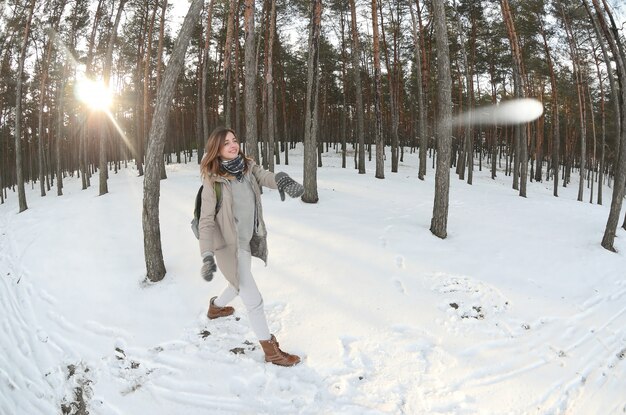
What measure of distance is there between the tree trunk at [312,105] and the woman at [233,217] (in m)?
6.25

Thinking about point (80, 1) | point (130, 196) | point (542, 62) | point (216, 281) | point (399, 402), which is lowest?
point (399, 402)

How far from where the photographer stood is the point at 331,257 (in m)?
5.99

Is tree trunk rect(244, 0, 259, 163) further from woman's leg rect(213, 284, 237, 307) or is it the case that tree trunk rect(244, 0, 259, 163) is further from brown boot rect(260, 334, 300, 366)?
brown boot rect(260, 334, 300, 366)

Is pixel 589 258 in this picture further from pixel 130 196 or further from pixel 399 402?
pixel 130 196

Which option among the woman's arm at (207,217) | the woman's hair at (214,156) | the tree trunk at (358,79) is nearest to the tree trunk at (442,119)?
the woman's hair at (214,156)

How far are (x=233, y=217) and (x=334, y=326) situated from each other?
72.9 inches

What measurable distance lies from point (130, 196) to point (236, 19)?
8.90m

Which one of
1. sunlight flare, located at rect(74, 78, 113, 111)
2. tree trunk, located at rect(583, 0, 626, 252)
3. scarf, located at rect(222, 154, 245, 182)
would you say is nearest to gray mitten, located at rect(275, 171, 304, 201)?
scarf, located at rect(222, 154, 245, 182)

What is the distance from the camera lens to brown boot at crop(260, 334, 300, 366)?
11.2ft

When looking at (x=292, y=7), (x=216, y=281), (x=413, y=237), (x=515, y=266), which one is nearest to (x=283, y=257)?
(x=216, y=281)

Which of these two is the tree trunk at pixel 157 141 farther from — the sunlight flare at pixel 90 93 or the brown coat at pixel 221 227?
the sunlight flare at pixel 90 93

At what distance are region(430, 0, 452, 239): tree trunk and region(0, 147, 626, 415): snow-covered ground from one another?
1.78ft

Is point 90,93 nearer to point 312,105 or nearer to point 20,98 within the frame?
point 20,98

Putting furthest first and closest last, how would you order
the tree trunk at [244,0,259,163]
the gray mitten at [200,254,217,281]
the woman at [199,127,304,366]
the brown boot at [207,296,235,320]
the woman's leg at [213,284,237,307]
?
the tree trunk at [244,0,259,163], the brown boot at [207,296,235,320], the woman's leg at [213,284,237,307], the woman at [199,127,304,366], the gray mitten at [200,254,217,281]
